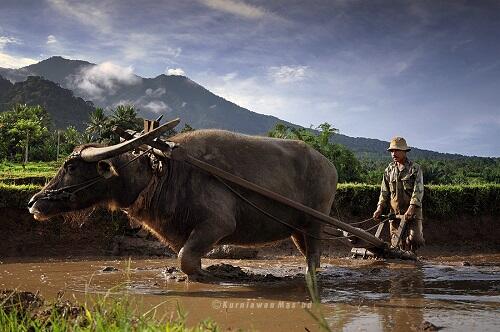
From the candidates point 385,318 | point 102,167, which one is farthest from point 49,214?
point 385,318

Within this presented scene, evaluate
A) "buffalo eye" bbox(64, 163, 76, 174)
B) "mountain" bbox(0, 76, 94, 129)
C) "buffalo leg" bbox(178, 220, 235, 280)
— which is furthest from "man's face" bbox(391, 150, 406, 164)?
"mountain" bbox(0, 76, 94, 129)

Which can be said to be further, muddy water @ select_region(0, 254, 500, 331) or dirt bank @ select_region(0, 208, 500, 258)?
dirt bank @ select_region(0, 208, 500, 258)

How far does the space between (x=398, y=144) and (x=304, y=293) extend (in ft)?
13.0

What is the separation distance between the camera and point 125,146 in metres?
5.68

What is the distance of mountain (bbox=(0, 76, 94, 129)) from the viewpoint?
570ft

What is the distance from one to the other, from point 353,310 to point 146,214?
2641 millimetres

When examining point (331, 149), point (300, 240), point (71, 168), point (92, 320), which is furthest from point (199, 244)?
point (331, 149)

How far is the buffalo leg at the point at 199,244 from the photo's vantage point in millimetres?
5758

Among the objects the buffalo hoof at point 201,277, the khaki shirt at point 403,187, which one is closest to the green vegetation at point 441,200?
the khaki shirt at point 403,187

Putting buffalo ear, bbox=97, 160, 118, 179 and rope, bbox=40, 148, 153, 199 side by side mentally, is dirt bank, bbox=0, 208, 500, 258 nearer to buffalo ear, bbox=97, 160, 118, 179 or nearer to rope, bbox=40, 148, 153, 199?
rope, bbox=40, 148, 153, 199

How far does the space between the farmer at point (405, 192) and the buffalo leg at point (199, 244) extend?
384cm

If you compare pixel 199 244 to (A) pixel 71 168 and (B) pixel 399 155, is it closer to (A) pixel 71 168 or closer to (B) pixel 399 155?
(A) pixel 71 168

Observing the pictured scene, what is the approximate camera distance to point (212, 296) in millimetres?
5246

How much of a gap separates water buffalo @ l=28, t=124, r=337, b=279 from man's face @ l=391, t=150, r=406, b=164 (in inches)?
96.2
